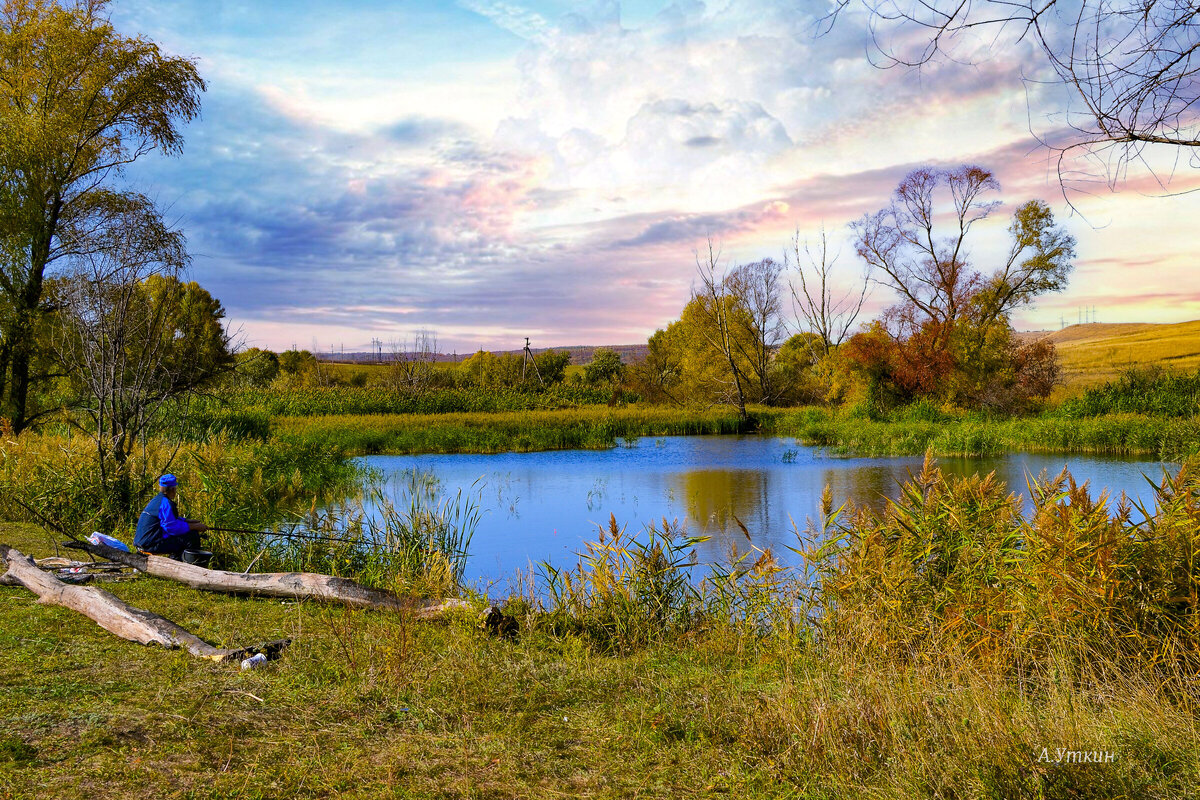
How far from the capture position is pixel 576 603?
6.26 meters

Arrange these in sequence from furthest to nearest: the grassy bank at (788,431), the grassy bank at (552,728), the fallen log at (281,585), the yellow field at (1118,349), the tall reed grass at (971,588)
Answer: the yellow field at (1118,349)
the grassy bank at (788,431)
the fallen log at (281,585)
the tall reed grass at (971,588)
the grassy bank at (552,728)

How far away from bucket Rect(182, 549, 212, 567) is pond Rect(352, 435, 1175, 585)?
9.45 ft

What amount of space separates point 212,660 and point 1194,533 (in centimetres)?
603

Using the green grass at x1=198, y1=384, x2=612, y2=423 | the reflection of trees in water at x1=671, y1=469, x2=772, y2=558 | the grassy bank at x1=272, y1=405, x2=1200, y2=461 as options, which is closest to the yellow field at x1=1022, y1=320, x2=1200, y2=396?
the grassy bank at x1=272, y1=405, x2=1200, y2=461

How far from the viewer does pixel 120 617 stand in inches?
224

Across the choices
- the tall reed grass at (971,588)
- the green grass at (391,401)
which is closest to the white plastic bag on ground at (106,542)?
the tall reed grass at (971,588)

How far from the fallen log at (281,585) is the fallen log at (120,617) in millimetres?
856

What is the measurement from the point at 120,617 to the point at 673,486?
1146 cm

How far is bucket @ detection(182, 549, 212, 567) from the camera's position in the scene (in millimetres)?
8133

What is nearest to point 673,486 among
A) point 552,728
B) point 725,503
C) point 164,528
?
point 725,503

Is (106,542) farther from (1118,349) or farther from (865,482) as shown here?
(1118,349)

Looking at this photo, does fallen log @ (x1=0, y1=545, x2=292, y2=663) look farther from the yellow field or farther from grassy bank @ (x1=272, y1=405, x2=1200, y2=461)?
the yellow field

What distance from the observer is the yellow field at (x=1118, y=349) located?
4503 cm

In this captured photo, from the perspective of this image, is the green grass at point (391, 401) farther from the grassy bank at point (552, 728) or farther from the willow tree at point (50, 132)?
the grassy bank at point (552, 728)
